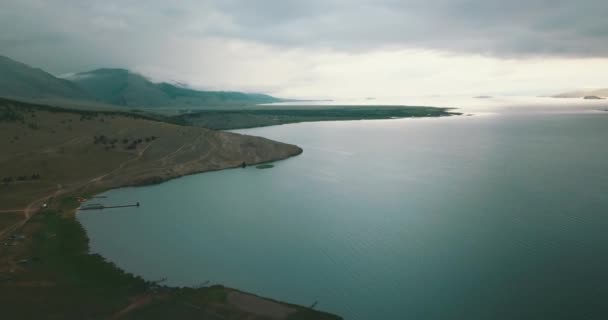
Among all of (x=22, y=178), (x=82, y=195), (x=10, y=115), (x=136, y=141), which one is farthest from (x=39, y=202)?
(x=10, y=115)

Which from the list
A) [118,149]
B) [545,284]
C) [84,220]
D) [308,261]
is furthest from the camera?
[118,149]

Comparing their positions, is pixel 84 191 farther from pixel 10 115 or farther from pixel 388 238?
pixel 388 238

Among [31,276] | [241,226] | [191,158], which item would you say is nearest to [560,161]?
[241,226]

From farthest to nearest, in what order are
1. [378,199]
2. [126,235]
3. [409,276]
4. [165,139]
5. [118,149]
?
[165,139] < [118,149] < [378,199] < [126,235] < [409,276]

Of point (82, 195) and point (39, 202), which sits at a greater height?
point (39, 202)

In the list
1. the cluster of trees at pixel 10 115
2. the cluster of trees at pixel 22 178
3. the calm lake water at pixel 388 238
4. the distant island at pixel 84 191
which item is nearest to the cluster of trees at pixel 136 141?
the distant island at pixel 84 191

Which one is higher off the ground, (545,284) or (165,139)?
(165,139)

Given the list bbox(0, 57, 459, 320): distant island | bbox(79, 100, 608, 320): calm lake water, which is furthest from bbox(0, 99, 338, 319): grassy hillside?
bbox(79, 100, 608, 320): calm lake water

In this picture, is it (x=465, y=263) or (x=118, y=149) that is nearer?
(x=465, y=263)

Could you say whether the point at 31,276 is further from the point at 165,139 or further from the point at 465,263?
the point at 165,139
